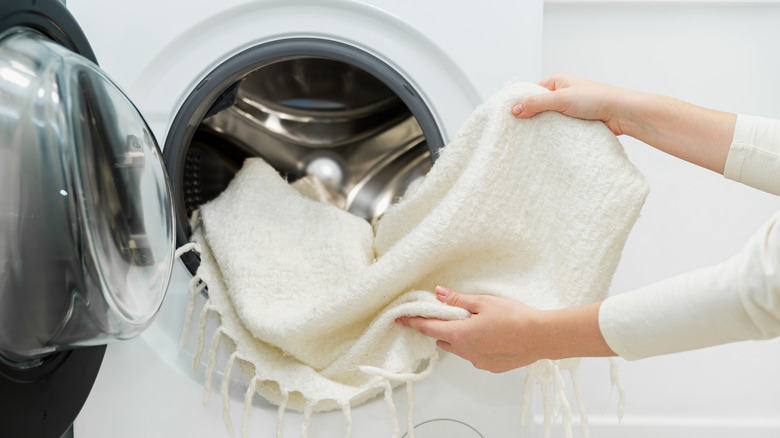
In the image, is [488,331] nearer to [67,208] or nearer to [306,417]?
[306,417]

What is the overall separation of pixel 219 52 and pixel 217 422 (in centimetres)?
52

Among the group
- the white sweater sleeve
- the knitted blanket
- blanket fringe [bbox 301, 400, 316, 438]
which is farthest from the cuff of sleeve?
blanket fringe [bbox 301, 400, 316, 438]

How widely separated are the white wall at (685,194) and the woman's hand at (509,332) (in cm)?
46

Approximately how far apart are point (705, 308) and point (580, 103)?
32 cm

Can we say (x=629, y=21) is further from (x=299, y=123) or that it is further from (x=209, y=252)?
(x=209, y=252)

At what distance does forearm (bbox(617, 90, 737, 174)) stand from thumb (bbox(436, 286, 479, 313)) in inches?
11.9

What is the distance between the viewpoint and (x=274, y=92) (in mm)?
1130

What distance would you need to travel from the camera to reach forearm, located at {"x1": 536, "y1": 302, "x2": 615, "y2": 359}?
0.66 m

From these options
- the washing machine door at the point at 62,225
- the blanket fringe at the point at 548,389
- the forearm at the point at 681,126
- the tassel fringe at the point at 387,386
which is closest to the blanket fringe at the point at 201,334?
the tassel fringe at the point at 387,386

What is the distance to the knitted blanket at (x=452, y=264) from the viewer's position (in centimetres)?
78

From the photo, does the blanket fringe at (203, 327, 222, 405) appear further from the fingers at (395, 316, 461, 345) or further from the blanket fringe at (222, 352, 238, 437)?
the fingers at (395, 316, 461, 345)

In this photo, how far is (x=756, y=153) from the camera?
30.4 inches

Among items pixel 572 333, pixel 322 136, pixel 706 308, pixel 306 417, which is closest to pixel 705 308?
pixel 706 308

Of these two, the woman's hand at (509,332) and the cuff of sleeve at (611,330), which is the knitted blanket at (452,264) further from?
the cuff of sleeve at (611,330)
